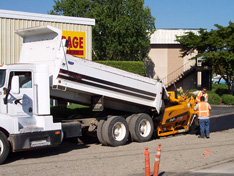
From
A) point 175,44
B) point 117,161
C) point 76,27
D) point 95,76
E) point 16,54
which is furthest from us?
point 175,44

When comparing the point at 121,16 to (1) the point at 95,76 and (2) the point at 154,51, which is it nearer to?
(2) the point at 154,51

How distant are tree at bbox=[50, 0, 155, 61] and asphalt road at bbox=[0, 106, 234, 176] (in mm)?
22354

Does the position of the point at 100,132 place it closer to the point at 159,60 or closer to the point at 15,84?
the point at 15,84

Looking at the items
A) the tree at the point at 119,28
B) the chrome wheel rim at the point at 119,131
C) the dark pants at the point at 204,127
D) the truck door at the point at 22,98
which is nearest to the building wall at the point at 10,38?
the chrome wheel rim at the point at 119,131

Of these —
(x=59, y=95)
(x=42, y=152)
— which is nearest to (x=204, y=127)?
(x=59, y=95)

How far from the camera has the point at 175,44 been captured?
39156 millimetres

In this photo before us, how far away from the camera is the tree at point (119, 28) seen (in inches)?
1368

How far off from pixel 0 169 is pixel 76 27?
11.9 metres

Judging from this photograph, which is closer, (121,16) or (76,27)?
(76,27)

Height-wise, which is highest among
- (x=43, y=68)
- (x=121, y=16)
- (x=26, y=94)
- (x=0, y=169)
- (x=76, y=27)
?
(x=121, y=16)

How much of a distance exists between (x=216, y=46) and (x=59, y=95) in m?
23.6

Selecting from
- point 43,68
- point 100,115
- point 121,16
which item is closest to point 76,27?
point 100,115

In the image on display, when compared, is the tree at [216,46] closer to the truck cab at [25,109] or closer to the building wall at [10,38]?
the building wall at [10,38]

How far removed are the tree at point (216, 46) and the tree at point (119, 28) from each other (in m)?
4.32
